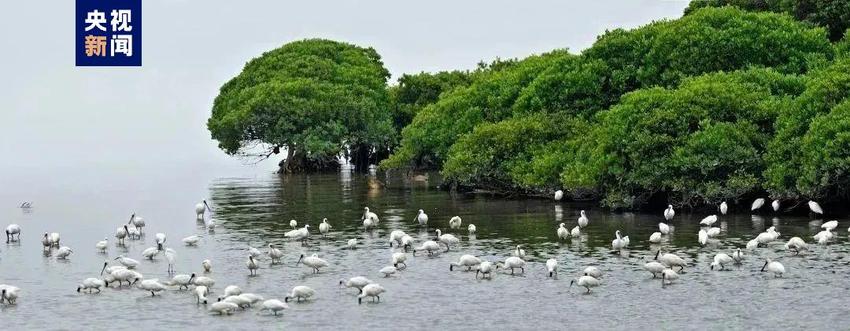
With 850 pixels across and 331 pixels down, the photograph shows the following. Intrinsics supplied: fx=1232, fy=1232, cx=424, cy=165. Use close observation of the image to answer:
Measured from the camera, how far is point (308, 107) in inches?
3457

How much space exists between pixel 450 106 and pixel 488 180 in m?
13.5

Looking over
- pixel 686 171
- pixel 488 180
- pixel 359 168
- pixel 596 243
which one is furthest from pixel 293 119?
pixel 596 243

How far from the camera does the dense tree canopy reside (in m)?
88.1

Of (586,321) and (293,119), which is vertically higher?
(293,119)

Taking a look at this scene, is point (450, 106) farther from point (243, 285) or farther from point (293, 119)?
point (243, 285)

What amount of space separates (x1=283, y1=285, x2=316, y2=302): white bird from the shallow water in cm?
28

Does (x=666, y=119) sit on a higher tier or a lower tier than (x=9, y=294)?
higher

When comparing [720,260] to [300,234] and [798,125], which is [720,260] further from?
[798,125]

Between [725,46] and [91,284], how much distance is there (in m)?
36.3

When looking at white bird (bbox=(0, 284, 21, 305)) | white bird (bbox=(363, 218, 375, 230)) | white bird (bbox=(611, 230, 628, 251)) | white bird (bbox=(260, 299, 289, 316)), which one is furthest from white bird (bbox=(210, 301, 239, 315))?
white bird (bbox=(363, 218, 375, 230))

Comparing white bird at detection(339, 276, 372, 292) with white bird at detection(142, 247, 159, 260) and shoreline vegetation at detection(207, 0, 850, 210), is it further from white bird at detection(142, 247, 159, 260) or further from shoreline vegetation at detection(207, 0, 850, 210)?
shoreline vegetation at detection(207, 0, 850, 210)

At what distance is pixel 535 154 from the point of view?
56094 millimetres

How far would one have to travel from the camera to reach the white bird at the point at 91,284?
29.0 m

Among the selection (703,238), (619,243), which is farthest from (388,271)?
(703,238)
